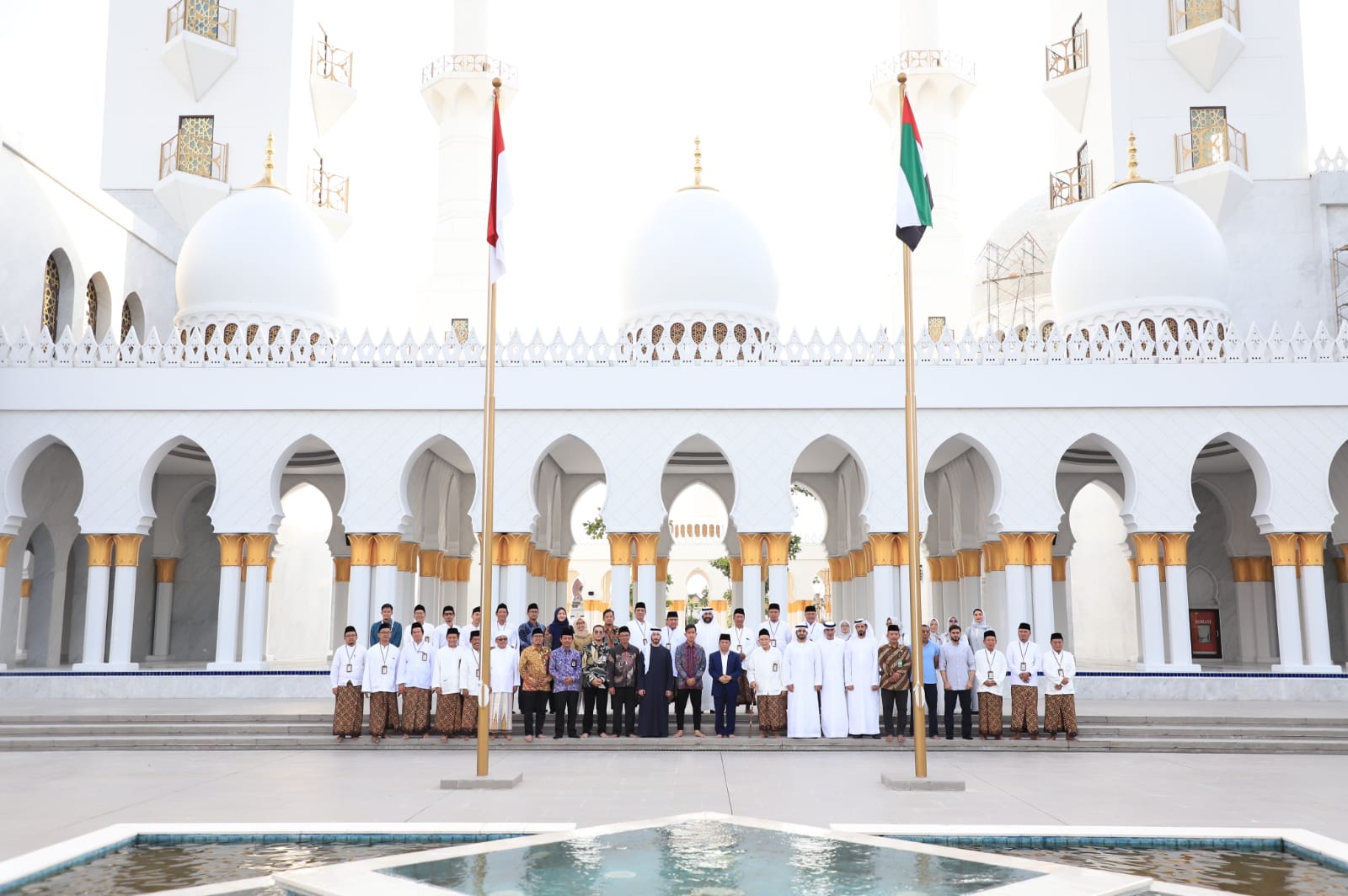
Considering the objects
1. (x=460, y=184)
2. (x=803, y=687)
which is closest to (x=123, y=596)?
(x=803, y=687)

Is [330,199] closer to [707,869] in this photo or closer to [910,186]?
[910,186]

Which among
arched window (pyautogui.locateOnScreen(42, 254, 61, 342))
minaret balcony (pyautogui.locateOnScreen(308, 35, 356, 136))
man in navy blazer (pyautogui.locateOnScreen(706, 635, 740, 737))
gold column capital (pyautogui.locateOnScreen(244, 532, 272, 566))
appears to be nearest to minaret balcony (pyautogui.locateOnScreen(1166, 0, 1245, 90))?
man in navy blazer (pyautogui.locateOnScreen(706, 635, 740, 737))

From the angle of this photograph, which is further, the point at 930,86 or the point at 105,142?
the point at 930,86

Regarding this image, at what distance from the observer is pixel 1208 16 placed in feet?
62.3

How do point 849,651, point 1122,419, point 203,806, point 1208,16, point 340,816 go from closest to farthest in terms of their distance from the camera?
1. point 340,816
2. point 203,806
3. point 849,651
4. point 1122,419
5. point 1208,16

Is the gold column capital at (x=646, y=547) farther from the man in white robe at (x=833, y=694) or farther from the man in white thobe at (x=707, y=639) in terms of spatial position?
the man in white robe at (x=833, y=694)

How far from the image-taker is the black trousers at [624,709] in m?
10.5

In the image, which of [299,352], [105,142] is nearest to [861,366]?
[299,352]

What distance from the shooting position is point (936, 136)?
78.9 feet

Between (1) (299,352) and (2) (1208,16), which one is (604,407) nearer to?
(1) (299,352)

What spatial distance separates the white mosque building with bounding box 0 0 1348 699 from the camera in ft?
46.7

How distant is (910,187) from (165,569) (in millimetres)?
15039

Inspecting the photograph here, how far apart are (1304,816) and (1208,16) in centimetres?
1648

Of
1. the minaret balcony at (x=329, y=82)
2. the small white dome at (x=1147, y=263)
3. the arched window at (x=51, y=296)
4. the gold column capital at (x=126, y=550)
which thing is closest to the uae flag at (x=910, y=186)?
the small white dome at (x=1147, y=263)
